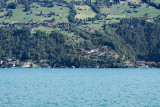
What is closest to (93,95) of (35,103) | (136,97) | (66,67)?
(136,97)

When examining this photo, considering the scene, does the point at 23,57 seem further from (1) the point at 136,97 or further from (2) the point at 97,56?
(1) the point at 136,97

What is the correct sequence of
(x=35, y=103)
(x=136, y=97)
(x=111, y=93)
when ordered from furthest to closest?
1. (x=111, y=93)
2. (x=136, y=97)
3. (x=35, y=103)

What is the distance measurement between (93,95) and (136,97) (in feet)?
23.6

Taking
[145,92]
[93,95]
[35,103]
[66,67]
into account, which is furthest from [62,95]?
[66,67]

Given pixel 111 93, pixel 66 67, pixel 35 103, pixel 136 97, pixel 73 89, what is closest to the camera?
pixel 35 103

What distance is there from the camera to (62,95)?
71.8 meters

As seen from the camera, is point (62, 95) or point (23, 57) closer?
point (62, 95)

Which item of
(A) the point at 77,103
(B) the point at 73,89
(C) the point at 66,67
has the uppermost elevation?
(A) the point at 77,103

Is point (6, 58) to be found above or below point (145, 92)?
below

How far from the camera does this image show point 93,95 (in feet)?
235

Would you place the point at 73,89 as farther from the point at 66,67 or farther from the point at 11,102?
the point at 66,67

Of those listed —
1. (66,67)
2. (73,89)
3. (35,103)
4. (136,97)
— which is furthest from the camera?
(66,67)

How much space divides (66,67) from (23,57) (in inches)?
791

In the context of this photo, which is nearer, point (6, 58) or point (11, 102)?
point (11, 102)
